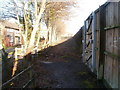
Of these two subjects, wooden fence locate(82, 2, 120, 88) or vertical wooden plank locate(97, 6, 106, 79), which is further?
vertical wooden plank locate(97, 6, 106, 79)

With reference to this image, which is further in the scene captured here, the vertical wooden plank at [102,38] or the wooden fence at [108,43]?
the vertical wooden plank at [102,38]

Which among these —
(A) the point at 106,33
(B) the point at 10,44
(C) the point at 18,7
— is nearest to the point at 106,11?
(A) the point at 106,33

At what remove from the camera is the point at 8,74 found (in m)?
4.58

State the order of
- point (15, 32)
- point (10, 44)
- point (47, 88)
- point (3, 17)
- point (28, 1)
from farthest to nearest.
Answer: point (15, 32) → point (10, 44) → point (3, 17) → point (28, 1) → point (47, 88)

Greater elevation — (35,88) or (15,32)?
(15,32)

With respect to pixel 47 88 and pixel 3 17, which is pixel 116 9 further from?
pixel 3 17

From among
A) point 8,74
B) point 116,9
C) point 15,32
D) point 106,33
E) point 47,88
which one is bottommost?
point 47,88

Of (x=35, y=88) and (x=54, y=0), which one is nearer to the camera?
(x=35, y=88)

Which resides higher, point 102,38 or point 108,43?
point 102,38

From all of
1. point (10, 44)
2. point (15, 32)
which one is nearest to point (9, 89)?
point (10, 44)

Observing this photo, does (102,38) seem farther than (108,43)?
Yes

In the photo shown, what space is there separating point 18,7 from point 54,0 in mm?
3330

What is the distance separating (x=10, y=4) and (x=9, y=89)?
9.36 metres

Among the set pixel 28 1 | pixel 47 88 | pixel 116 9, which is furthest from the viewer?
pixel 28 1
